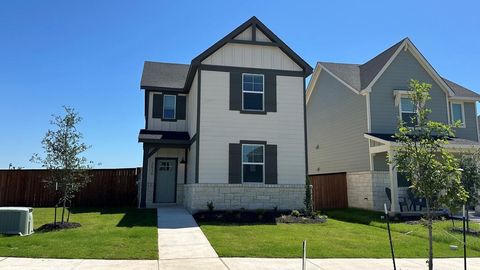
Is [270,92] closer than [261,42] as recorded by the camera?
Yes

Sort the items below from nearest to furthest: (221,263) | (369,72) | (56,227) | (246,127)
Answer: (221,263), (56,227), (246,127), (369,72)

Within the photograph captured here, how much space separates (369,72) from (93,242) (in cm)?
1687

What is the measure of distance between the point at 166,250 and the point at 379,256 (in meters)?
5.03

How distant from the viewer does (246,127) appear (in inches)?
619

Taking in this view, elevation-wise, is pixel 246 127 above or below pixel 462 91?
below

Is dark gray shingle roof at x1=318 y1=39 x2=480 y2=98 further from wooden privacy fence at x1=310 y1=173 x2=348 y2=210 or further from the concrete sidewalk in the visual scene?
the concrete sidewalk

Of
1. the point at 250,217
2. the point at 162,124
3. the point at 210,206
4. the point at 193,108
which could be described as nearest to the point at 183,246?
the point at 250,217

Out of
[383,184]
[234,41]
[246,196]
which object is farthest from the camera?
[383,184]

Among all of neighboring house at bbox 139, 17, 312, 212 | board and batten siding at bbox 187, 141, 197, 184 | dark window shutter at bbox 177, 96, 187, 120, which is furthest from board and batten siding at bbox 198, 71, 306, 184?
dark window shutter at bbox 177, 96, 187, 120

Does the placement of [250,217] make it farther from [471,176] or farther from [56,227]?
[471,176]

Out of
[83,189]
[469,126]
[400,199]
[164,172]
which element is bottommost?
[400,199]

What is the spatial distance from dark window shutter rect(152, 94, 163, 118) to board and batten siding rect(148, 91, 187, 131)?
15 cm

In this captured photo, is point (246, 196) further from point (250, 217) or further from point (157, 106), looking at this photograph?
point (157, 106)

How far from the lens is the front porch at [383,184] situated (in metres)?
16.4
